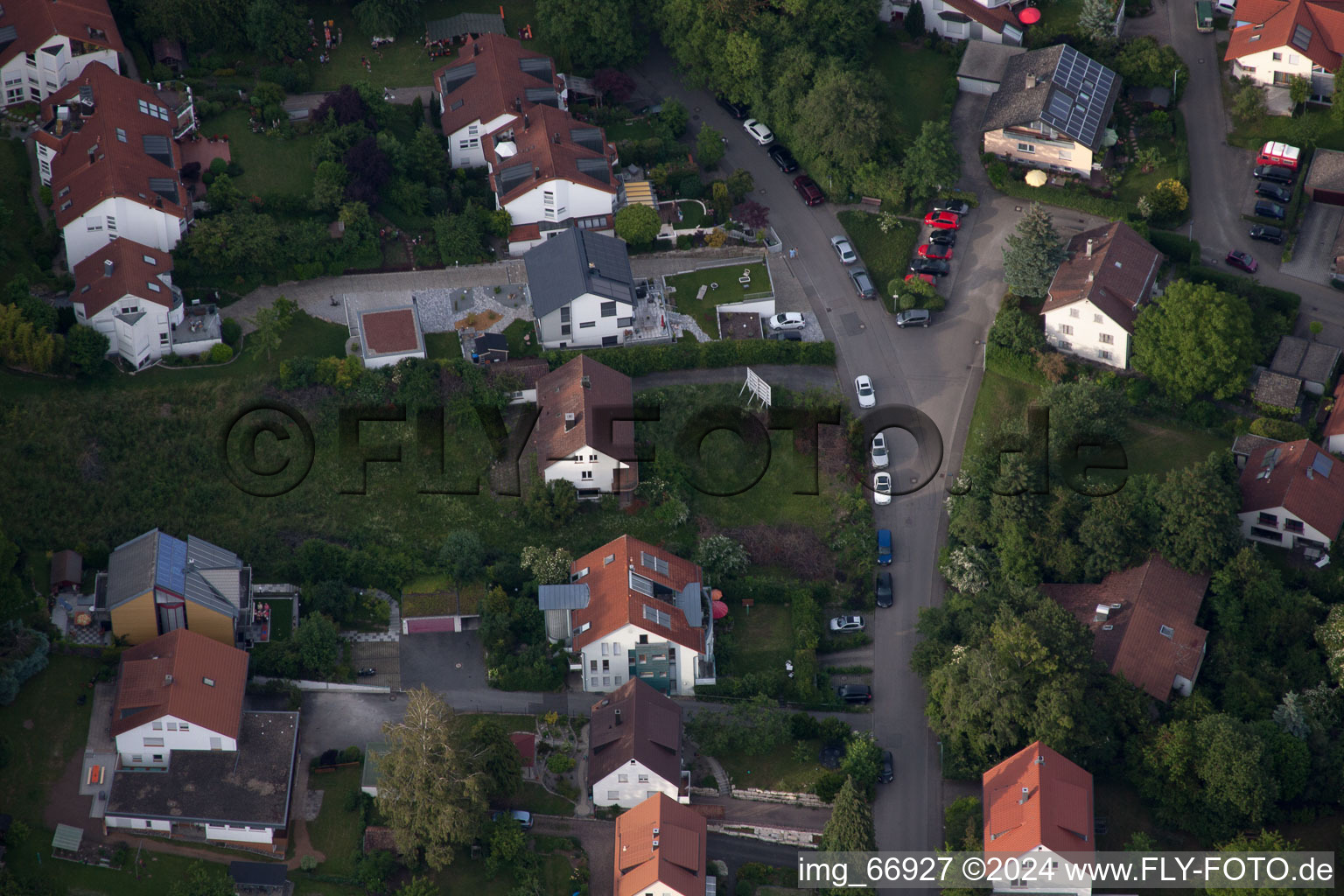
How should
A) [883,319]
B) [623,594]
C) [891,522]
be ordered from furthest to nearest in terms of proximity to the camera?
[883,319]
[891,522]
[623,594]

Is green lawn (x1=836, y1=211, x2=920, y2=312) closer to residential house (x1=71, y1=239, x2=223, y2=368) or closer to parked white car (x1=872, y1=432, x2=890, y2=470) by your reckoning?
parked white car (x1=872, y1=432, x2=890, y2=470)

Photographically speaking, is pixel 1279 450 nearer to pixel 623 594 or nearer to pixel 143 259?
pixel 623 594

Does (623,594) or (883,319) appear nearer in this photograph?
(623,594)

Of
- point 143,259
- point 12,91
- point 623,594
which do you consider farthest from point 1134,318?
point 12,91

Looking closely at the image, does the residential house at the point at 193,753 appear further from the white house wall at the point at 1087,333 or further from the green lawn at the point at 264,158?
the white house wall at the point at 1087,333

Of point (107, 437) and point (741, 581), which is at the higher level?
point (107, 437)

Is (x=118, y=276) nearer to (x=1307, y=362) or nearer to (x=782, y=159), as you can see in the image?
(x=782, y=159)

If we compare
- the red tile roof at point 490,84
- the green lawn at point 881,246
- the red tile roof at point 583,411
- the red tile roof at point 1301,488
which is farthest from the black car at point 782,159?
the red tile roof at point 1301,488
